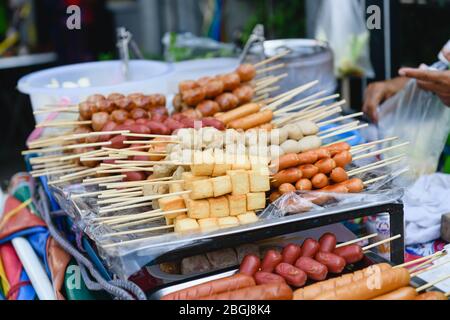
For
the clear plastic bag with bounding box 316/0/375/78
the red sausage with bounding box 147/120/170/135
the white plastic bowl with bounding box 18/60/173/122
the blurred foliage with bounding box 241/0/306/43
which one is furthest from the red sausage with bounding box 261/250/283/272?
the blurred foliage with bounding box 241/0/306/43

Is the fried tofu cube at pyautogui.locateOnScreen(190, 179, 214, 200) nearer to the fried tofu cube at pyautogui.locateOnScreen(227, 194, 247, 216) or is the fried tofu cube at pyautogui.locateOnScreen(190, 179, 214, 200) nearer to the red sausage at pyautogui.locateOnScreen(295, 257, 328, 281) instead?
the fried tofu cube at pyautogui.locateOnScreen(227, 194, 247, 216)

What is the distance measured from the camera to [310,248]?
7.34 ft

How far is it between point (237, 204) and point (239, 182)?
0.31 ft

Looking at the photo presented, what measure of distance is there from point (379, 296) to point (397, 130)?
1.71 metres

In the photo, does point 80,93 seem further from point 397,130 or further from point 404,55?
point 404,55

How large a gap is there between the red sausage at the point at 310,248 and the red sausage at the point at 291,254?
26 millimetres

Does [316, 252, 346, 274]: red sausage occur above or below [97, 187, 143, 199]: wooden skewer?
below

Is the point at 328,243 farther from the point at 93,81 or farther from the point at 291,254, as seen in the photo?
the point at 93,81

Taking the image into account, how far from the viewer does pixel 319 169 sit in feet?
8.10

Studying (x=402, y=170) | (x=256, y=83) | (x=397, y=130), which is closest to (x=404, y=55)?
(x=397, y=130)

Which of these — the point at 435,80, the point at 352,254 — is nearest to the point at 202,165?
the point at 352,254

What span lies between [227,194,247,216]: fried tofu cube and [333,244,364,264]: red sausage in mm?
430

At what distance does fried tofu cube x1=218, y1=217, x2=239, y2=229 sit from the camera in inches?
87.4

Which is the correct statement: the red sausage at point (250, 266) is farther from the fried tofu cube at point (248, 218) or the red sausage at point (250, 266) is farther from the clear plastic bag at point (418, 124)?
the clear plastic bag at point (418, 124)
